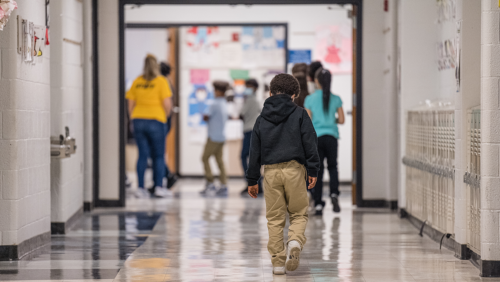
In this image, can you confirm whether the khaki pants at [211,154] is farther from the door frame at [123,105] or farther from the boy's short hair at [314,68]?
the boy's short hair at [314,68]

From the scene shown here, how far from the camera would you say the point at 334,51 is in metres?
10.3

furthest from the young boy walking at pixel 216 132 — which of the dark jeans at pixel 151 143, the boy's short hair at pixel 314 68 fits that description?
the boy's short hair at pixel 314 68

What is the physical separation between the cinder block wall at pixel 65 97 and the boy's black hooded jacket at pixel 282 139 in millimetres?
2286

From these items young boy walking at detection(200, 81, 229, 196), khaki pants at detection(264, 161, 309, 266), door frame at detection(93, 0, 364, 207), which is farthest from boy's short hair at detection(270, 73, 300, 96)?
young boy walking at detection(200, 81, 229, 196)

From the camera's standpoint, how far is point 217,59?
11.2 meters

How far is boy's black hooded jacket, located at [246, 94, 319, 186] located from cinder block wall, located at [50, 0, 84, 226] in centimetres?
229

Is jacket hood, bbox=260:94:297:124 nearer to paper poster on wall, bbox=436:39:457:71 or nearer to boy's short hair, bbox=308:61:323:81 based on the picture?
paper poster on wall, bbox=436:39:457:71

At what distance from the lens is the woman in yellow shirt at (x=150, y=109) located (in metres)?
8.41

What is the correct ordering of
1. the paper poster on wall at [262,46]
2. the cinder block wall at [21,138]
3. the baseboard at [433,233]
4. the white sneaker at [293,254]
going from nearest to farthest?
the white sneaker at [293,254] → the cinder block wall at [21,138] → the baseboard at [433,233] → the paper poster on wall at [262,46]

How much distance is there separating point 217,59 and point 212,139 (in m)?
2.29

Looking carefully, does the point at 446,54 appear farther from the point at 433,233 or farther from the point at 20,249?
the point at 20,249

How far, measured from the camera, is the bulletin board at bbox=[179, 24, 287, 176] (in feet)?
36.4

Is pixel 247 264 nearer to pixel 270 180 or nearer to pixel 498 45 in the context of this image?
pixel 270 180

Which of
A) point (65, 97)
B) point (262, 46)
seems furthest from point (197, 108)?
point (65, 97)
